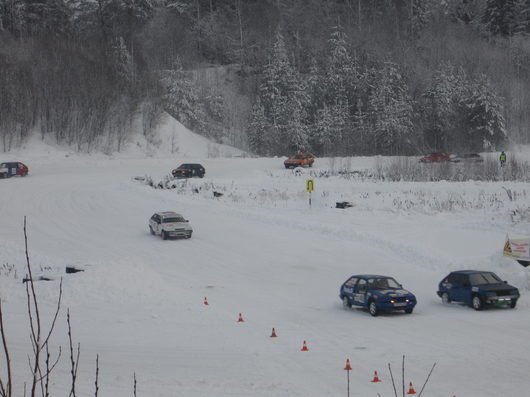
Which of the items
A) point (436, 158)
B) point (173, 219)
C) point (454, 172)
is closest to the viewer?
point (173, 219)

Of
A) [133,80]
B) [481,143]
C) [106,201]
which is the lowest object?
[106,201]

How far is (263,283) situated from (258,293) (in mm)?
1810

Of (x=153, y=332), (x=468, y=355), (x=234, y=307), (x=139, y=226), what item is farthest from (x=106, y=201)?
(x=468, y=355)

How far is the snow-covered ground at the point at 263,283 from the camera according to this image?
39.5 feet

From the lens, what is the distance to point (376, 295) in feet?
60.6

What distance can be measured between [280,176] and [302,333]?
146ft

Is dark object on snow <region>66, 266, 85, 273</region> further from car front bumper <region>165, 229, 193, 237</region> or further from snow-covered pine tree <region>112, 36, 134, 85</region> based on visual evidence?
snow-covered pine tree <region>112, 36, 134, 85</region>

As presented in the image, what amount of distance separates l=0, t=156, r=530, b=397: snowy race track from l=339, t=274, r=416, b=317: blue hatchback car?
383mm

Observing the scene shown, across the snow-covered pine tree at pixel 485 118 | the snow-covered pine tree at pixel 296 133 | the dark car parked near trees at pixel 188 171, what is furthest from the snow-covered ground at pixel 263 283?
the snow-covered pine tree at pixel 485 118

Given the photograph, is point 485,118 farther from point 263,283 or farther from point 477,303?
point 477,303

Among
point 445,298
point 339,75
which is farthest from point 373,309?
point 339,75

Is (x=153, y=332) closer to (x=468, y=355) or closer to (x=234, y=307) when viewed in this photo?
(x=234, y=307)

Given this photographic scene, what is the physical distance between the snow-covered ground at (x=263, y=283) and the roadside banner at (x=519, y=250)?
672 mm

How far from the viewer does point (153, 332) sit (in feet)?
51.2
